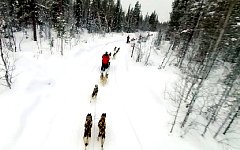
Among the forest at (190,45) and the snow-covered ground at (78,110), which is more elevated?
the forest at (190,45)

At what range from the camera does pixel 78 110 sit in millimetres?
11891

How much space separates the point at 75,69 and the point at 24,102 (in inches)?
299

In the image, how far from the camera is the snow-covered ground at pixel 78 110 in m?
9.46

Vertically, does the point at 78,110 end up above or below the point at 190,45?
below

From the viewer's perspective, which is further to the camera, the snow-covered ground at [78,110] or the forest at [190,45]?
the forest at [190,45]

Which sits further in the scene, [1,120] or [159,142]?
[159,142]

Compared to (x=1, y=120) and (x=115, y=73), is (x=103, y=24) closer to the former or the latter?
(x=115, y=73)

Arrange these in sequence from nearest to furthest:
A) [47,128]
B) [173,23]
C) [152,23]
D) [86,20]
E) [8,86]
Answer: [47,128], [8,86], [173,23], [86,20], [152,23]

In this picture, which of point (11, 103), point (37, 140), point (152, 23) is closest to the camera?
point (37, 140)

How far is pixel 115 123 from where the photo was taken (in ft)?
37.0

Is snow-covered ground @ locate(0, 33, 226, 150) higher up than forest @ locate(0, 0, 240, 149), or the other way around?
forest @ locate(0, 0, 240, 149)

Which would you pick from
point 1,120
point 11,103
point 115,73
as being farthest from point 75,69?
point 1,120

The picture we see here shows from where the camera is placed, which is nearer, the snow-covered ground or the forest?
the snow-covered ground

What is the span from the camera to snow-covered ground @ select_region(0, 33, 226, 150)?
9.46 metres
